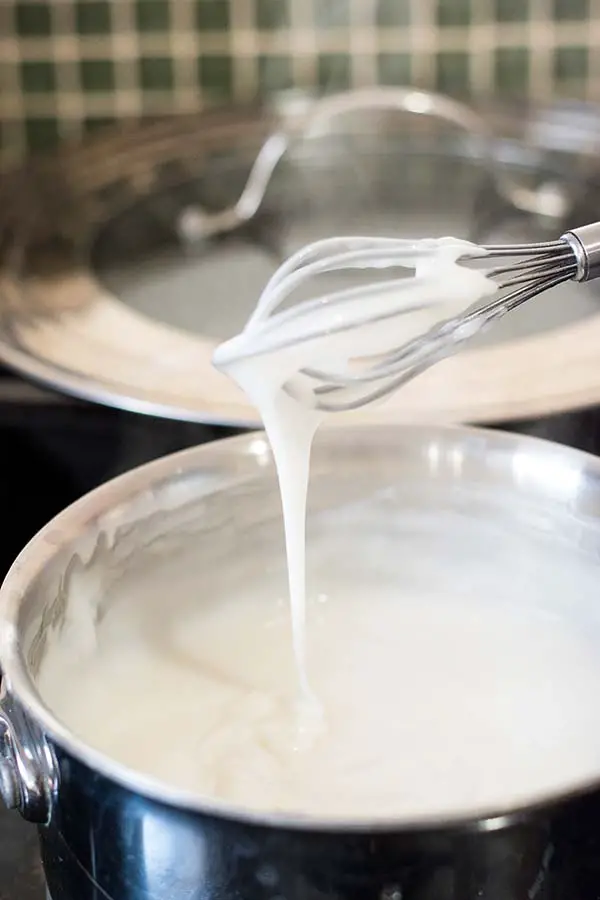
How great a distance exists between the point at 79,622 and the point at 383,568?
0.58 feet

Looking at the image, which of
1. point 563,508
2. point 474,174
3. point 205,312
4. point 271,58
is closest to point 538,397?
point 563,508

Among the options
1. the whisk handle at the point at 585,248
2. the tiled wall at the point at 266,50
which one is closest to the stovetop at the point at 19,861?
the whisk handle at the point at 585,248

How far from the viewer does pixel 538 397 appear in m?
0.71

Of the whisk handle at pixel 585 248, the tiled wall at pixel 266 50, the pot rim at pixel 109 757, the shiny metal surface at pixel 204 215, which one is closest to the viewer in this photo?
the pot rim at pixel 109 757

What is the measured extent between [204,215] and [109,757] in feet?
2.09

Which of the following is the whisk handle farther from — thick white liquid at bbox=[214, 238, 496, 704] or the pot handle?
the pot handle

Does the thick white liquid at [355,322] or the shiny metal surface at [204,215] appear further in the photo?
the shiny metal surface at [204,215]

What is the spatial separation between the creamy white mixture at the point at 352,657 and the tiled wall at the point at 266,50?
0.58 meters

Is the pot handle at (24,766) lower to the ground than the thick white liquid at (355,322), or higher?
lower

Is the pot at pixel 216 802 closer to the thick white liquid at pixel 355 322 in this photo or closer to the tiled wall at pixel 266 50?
the thick white liquid at pixel 355 322

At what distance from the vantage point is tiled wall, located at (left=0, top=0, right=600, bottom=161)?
1.09m

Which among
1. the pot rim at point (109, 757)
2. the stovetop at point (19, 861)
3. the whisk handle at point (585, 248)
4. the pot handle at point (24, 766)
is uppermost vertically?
the whisk handle at point (585, 248)

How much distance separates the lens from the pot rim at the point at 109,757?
390 millimetres

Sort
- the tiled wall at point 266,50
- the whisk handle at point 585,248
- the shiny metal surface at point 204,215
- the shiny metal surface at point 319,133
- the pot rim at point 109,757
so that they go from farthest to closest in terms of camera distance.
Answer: the tiled wall at point 266,50
the shiny metal surface at point 319,133
the shiny metal surface at point 204,215
the whisk handle at point 585,248
the pot rim at point 109,757
